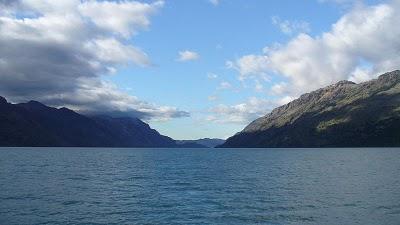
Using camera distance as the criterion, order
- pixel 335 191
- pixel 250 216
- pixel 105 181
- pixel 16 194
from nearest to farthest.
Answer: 1. pixel 250 216
2. pixel 16 194
3. pixel 335 191
4. pixel 105 181

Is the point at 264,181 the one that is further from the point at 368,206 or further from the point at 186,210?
the point at 186,210

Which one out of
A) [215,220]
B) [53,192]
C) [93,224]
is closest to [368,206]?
[215,220]

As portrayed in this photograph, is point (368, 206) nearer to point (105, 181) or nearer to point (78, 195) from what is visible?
point (78, 195)

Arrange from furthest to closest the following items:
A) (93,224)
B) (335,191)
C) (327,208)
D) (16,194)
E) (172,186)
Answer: (172,186), (335,191), (16,194), (327,208), (93,224)

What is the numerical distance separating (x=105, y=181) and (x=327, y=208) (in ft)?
173

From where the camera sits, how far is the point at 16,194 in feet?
242

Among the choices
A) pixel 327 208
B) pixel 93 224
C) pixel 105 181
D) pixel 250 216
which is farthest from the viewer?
pixel 105 181

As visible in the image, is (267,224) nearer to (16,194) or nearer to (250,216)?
(250,216)

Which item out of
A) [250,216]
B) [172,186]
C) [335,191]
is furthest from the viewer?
[172,186]

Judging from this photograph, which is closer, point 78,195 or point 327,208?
point 327,208

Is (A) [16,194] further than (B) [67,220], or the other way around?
(A) [16,194]

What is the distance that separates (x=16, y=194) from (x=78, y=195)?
32.5 ft

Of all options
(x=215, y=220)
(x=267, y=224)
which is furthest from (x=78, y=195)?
(x=267, y=224)

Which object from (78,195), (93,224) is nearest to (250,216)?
(93,224)
